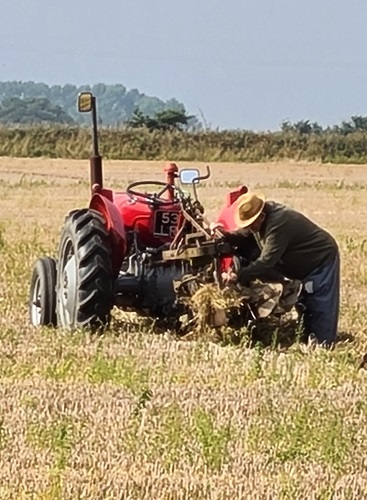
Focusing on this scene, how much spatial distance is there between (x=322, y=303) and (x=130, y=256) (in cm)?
139

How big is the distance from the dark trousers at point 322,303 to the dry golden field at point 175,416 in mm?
196

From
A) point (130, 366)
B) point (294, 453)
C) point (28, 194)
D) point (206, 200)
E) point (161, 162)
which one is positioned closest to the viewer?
point (294, 453)

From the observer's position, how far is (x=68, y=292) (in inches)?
347

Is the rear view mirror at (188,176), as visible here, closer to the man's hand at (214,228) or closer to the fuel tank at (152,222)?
the fuel tank at (152,222)

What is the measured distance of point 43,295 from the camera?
9.28m

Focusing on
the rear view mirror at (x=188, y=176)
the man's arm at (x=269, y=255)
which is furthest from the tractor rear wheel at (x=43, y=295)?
the man's arm at (x=269, y=255)

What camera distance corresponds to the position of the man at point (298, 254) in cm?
852

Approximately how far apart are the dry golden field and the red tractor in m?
0.24

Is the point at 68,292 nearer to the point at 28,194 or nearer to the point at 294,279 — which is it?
the point at 294,279

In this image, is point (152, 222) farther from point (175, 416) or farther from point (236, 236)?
point (175, 416)

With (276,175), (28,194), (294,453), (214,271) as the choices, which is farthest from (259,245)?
(276,175)

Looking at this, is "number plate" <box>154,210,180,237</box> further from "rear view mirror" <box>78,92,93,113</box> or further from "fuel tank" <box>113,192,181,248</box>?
"rear view mirror" <box>78,92,93,113</box>

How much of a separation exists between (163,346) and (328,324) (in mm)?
1263

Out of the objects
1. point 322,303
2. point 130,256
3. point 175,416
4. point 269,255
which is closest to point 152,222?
point 130,256
